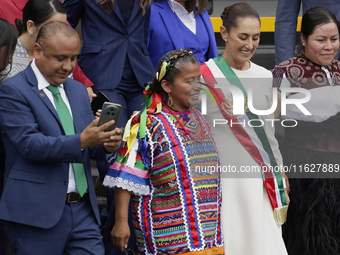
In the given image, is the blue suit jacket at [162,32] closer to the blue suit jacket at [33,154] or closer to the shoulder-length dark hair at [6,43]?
the shoulder-length dark hair at [6,43]

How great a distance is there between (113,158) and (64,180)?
330 mm

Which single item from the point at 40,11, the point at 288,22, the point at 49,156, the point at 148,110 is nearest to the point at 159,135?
the point at 148,110

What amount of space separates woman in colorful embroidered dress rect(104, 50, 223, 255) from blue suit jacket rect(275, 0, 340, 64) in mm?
1496

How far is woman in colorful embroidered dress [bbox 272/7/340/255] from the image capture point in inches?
132

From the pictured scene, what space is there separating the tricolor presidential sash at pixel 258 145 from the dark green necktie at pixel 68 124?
808mm

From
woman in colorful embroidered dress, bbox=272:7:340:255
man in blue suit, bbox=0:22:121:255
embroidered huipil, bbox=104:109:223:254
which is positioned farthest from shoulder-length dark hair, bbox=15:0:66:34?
woman in colorful embroidered dress, bbox=272:7:340:255

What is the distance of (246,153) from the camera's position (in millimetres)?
3096

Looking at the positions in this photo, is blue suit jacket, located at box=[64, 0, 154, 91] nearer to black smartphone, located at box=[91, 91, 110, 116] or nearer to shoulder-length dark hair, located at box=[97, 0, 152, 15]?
shoulder-length dark hair, located at box=[97, 0, 152, 15]

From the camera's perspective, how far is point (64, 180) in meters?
2.62

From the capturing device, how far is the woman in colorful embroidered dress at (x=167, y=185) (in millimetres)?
2732

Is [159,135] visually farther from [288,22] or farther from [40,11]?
[288,22]

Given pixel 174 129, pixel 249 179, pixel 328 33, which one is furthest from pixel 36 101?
pixel 328 33

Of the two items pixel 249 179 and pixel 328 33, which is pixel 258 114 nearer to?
pixel 249 179

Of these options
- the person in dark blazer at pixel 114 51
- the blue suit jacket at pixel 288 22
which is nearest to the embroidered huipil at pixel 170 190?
the person in dark blazer at pixel 114 51
